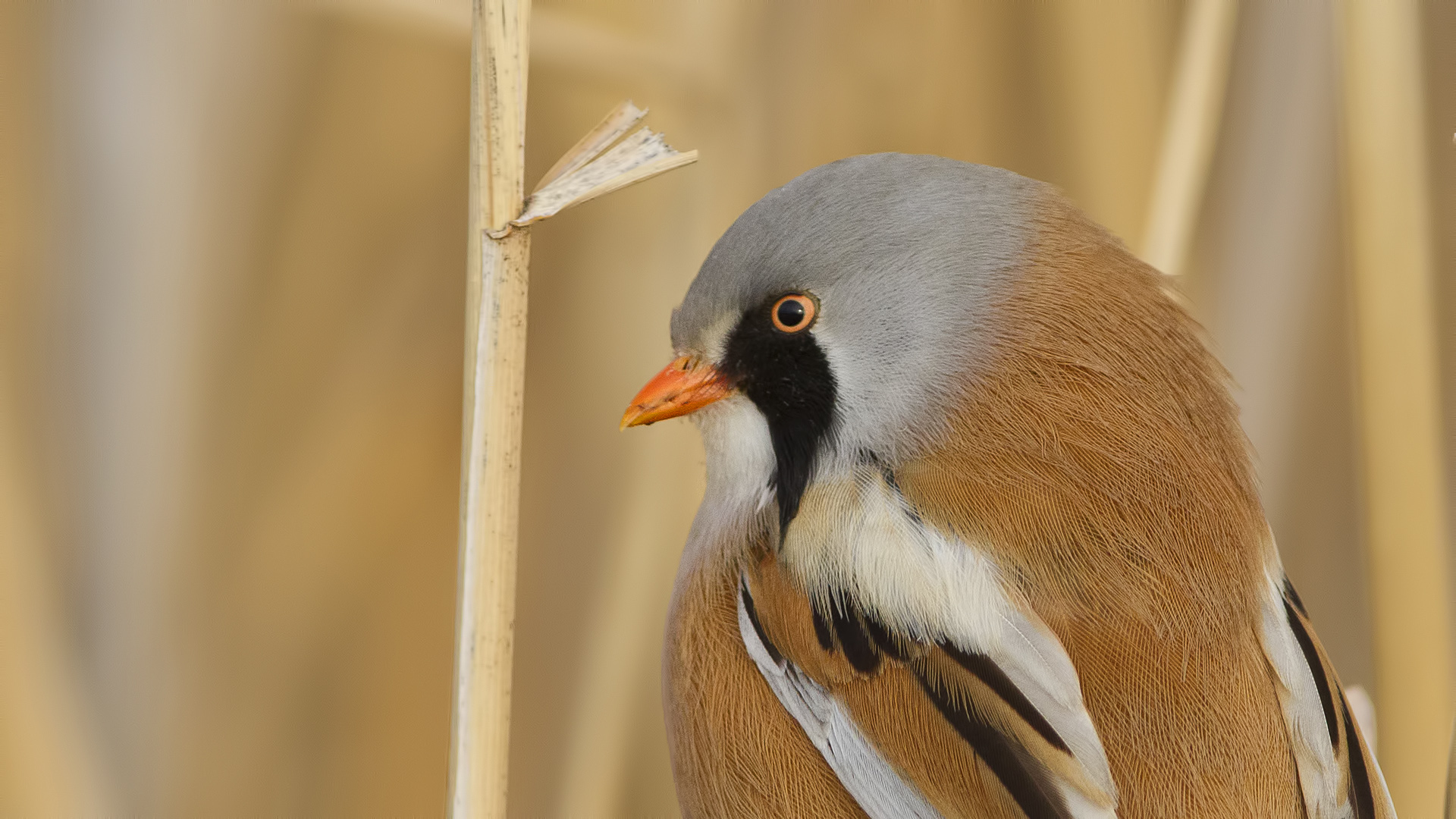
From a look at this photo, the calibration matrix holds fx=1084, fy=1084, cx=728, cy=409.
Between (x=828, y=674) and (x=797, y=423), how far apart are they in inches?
12.2

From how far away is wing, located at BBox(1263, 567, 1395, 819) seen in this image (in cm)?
121

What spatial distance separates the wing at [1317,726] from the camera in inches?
47.8

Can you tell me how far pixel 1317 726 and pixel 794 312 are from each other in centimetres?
77

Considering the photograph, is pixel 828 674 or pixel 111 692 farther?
pixel 111 692

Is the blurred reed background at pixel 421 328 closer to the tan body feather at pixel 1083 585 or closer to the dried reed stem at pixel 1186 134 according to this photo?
the dried reed stem at pixel 1186 134

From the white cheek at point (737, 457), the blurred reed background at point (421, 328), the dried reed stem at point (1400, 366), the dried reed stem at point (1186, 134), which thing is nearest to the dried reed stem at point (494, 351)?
the white cheek at point (737, 457)

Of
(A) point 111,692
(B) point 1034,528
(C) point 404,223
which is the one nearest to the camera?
(B) point 1034,528

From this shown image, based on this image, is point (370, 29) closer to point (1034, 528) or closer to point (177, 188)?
point (177, 188)

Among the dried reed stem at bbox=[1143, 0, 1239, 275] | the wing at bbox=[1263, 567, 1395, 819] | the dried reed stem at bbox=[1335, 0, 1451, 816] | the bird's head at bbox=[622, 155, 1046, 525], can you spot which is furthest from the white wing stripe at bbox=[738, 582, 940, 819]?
the dried reed stem at bbox=[1335, 0, 1451, 816]

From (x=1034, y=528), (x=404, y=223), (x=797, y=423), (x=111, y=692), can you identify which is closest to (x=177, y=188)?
(x=404, y=223)

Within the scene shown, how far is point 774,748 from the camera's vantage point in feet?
4.13

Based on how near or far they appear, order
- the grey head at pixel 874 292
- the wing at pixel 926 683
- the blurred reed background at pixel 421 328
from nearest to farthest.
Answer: the wing at pixel 926 683 → the grey head at pixel 874 292 → the blurred reed background at pixel 421 328

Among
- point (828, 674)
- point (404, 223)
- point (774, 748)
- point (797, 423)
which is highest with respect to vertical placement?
point (404, 223)

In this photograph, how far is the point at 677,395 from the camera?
1.39 meters
